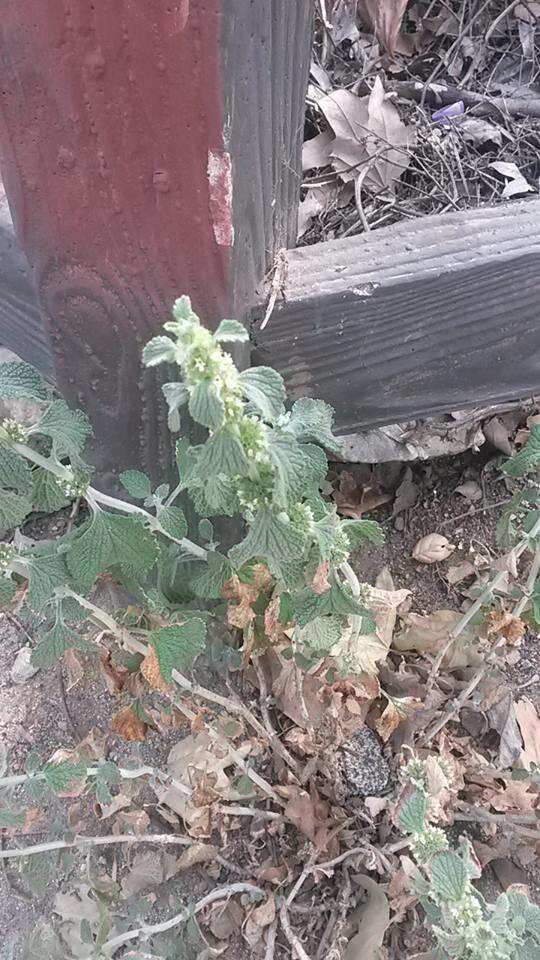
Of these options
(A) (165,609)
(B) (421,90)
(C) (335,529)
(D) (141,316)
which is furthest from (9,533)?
(B) (421,90)

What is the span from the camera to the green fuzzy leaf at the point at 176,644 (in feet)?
3.36

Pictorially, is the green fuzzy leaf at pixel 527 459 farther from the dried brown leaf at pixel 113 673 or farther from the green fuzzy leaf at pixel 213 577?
the dried brown leaf at pixel 113 673

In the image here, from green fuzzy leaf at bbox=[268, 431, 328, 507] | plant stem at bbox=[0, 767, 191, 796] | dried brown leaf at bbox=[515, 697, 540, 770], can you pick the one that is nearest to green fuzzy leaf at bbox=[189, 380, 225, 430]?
green fuzzy leaf at bbox=[268, 431, 328, 507]

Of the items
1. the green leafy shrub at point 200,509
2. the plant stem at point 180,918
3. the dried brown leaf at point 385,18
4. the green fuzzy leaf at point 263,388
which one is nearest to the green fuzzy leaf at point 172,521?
the green leafy shrub at point 200,509

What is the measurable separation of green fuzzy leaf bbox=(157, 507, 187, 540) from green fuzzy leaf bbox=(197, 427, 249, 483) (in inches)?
13.0

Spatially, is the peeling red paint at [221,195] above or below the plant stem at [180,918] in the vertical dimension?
above

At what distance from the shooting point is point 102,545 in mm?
961

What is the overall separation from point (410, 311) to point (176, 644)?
0.59 m

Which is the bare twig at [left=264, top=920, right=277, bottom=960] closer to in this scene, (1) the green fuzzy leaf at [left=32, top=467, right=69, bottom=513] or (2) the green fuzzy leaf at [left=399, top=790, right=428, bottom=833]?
(2) the green fuzzy leaf at [left=399, top=790, right=428, bottom=833]

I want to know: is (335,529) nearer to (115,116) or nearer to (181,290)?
(181,290)

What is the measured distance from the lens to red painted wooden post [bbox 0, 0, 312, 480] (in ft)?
2.44

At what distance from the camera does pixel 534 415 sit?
211 centimetres

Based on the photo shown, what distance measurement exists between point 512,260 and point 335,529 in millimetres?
511

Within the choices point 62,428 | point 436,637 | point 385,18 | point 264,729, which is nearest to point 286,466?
point 62,428
